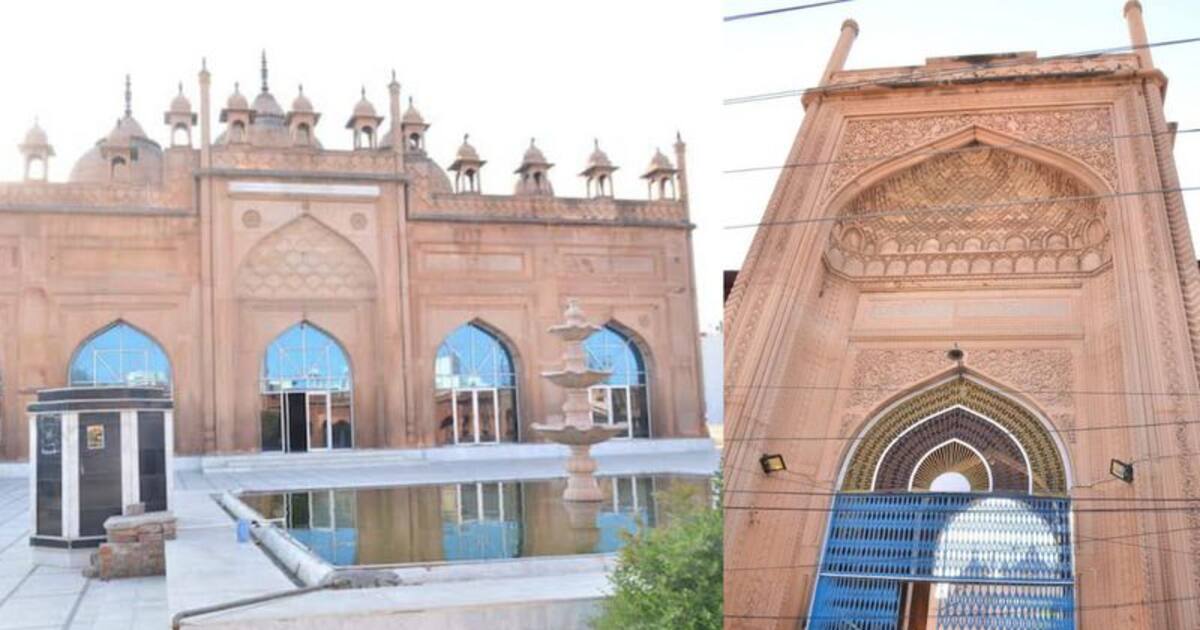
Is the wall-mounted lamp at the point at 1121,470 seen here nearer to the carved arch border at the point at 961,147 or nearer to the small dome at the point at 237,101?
the carved arch border at the point at 961,147

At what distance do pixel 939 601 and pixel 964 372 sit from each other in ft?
1.45

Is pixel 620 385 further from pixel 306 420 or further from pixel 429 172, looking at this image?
pixel 306 420

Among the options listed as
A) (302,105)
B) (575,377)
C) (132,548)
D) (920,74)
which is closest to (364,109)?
(302,105)

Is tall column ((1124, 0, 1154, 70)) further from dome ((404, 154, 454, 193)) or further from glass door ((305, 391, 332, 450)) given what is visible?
dome ((404, 154, 454, 193))

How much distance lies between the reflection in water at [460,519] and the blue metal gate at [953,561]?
2.72 feet

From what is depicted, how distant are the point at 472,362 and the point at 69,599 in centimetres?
681

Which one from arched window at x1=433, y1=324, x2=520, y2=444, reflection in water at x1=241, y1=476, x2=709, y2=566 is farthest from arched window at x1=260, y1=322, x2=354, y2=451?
reflection in water at x1=241, y1=476, x2=709, y2=566

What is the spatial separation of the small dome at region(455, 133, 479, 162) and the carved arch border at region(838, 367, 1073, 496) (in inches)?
380

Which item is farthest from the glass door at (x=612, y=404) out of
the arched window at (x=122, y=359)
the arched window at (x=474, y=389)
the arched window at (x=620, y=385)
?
the arched window at (x=122, y=359)

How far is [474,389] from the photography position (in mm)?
10523

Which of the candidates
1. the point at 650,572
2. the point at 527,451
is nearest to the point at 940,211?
the point at 650,572

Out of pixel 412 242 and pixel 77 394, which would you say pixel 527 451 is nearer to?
pixel 412 242

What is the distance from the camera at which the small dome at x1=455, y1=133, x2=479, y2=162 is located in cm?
1156

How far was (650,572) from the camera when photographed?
2238mm
